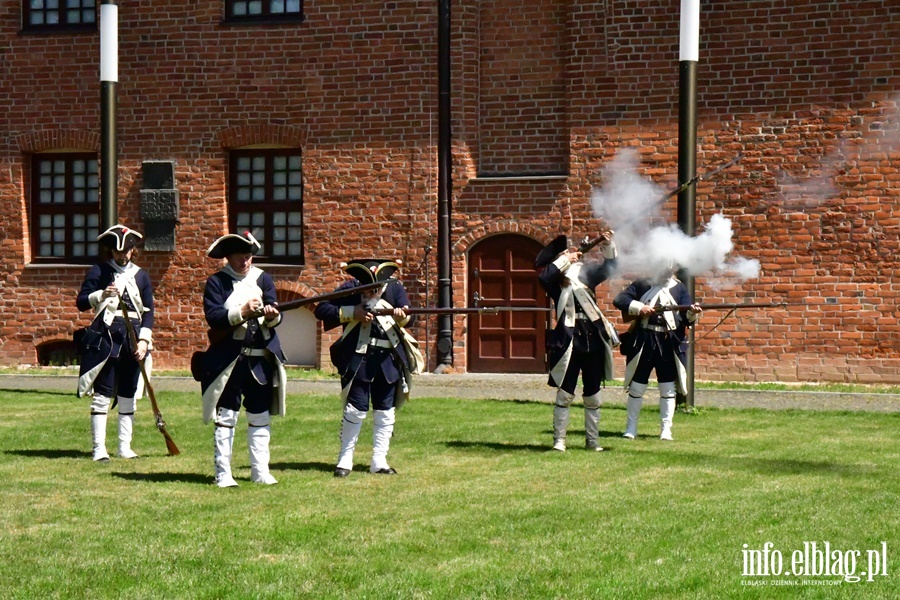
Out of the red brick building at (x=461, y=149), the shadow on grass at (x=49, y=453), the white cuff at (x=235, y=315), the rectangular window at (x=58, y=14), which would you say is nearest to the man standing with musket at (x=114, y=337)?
the shadow on grass at (x=49, y=453)

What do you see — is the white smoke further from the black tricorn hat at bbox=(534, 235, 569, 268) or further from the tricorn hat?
the tricorn hat

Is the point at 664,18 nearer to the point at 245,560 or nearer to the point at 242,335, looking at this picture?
the point at 242,335

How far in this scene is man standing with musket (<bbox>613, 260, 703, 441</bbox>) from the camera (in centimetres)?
1405

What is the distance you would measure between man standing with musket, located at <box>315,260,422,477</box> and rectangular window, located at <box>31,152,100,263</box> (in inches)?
530

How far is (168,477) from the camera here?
Result: 1093cm

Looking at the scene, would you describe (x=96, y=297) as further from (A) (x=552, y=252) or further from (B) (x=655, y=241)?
(B) (x=655, y=241)

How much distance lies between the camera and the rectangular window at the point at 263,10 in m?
22.7

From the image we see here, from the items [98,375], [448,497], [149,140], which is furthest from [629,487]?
[149,140]

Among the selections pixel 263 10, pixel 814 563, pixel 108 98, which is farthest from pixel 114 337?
pixel 263 10

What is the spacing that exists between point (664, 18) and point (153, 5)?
8.50 m

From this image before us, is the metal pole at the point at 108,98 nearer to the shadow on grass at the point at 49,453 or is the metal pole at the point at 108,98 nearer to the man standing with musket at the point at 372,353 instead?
the shadow on grass at the point at 49,453

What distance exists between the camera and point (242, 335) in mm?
10664

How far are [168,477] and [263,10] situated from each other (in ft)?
44.3

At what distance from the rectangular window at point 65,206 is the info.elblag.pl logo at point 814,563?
18.1m
